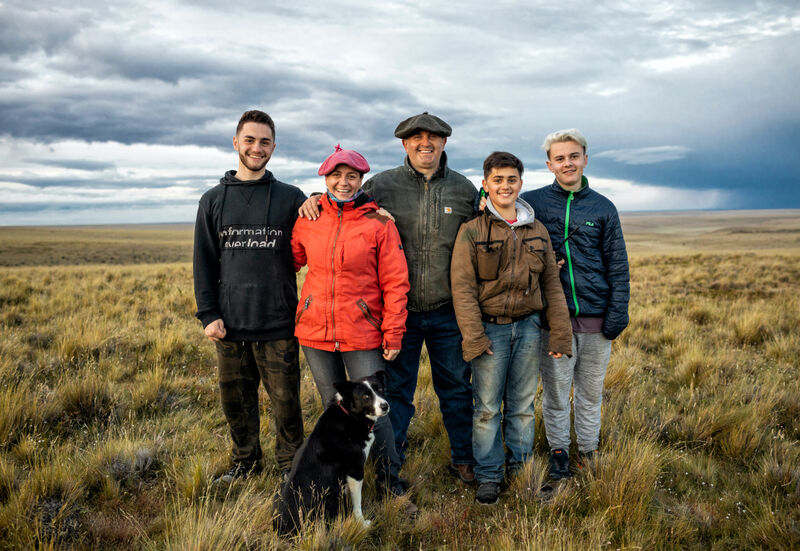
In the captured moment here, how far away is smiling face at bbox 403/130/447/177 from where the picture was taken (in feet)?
12.8

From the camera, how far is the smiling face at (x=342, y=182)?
3590 mm

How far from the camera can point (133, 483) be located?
3691mm

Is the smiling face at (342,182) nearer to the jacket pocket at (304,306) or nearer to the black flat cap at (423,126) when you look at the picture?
the black flat cap at (423,126)

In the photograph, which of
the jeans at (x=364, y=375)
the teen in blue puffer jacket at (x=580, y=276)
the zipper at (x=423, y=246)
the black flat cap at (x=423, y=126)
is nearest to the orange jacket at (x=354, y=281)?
the jeans at (x=364, y=375)

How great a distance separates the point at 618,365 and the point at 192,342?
692cm

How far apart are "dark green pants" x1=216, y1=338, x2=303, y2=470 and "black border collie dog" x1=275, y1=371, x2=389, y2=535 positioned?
717 millimetres

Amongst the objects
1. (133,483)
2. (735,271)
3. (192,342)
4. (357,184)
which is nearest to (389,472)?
(133,483)

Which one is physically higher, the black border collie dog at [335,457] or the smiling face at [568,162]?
the smiling face at [568,162]

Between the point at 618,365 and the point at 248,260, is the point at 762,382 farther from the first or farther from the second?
the point at 248,260

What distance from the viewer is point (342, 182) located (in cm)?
358

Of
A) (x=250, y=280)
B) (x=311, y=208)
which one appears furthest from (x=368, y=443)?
(x=311, y=208)

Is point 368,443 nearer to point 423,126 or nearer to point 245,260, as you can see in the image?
point 245,260

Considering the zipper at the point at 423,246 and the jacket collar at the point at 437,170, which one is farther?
the jacket collar at the point at 437,170

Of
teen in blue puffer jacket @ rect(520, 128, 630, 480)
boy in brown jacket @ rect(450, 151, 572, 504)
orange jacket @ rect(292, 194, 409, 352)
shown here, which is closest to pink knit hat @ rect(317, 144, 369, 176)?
orange jacket @ rect(292, 194, 409, 352)
